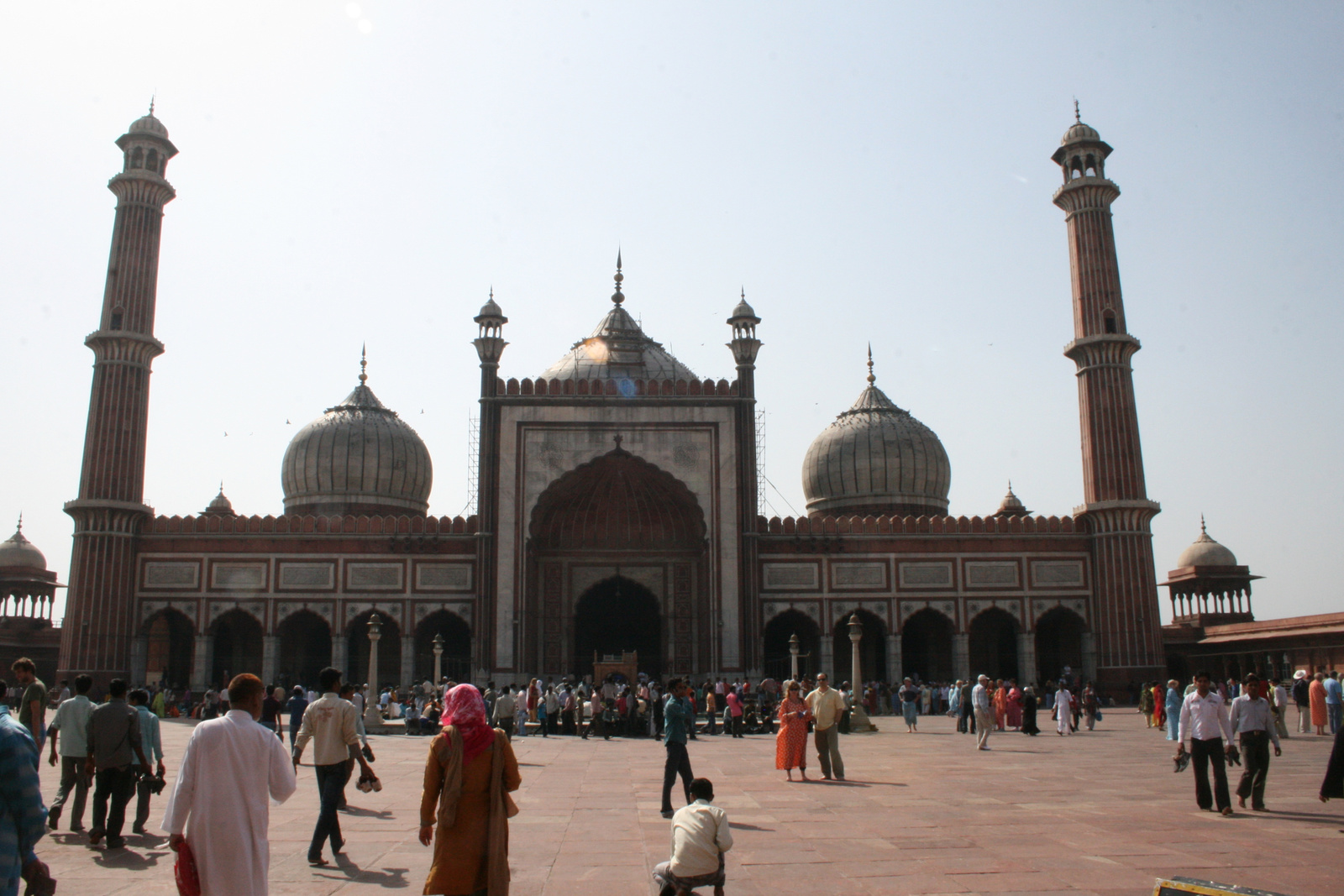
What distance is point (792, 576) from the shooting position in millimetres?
28406

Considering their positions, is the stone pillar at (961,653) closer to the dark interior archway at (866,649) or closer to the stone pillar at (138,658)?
the dark interior archway at (866,649)

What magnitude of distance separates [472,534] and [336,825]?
21.4 metres

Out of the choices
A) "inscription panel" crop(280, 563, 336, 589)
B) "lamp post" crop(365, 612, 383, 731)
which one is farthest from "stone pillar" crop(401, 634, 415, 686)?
"lamp post" crop(365, 612, 383, 731)

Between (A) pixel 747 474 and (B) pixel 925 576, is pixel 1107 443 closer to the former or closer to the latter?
(B) pixel 925 576

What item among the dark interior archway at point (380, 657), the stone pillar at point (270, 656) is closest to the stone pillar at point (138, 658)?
the stone pillar at point (270, 656)

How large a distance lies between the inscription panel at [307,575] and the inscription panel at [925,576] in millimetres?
14539

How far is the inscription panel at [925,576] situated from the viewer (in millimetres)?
28609

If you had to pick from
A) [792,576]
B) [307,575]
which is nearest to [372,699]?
[307,575]

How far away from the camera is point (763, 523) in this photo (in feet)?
94.4

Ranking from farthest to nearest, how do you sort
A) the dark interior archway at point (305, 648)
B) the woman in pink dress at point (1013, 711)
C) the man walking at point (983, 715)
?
the dark interior archway at point (305, 648), the woman in pink dress at point (1013, 711), the man walking at point (983, 715)

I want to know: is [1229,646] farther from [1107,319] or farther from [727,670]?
[727,670]

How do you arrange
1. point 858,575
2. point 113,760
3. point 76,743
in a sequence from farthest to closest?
1. point 858,575
2. point 76,743
3. point 113,760

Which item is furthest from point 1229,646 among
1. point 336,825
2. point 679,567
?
point 336,825

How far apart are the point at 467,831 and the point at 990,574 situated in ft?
84.7
